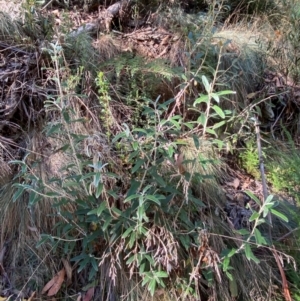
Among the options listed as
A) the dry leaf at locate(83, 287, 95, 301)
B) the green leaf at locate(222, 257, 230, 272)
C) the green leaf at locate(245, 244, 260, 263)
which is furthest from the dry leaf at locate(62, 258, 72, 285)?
the green leaf at locate(245, 244, 260, 263)

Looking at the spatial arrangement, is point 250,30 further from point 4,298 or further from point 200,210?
point 4,298

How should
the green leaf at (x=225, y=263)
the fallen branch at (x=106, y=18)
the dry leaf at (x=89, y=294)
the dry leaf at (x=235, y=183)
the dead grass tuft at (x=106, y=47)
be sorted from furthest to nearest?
the fallen branch at (x=106, y=18) < the dead grass tuft at (x=106, y=47) < the dry leaf at (x=235, y=183) < the dry leaf at (x=89, y=294) < the green leaf at (x=225, y=263)

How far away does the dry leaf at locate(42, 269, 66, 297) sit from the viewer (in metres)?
1.86

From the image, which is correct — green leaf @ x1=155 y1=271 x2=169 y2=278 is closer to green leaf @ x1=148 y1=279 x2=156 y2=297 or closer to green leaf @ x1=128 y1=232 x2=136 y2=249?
green leaf @ x1=148 y1=279 x2=156 y2=297

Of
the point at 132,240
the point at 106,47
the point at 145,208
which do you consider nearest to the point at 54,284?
the point at 132,240

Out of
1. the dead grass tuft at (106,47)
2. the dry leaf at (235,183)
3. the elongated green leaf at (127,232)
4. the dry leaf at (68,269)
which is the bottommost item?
the dry leaf at (68,269)

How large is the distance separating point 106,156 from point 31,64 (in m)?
0.94

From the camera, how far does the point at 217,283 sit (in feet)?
6.16

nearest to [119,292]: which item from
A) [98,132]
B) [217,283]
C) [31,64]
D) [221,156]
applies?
[217,283]

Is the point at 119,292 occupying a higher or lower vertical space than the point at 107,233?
lower

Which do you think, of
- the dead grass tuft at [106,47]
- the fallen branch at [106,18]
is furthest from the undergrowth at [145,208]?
the fallen branch at [106,18]

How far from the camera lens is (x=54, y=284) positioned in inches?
74.2

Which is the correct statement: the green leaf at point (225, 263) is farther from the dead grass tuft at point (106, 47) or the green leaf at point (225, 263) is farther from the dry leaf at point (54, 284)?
the dead grass tuft at point (106, 47)

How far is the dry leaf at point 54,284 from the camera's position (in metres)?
1.86
